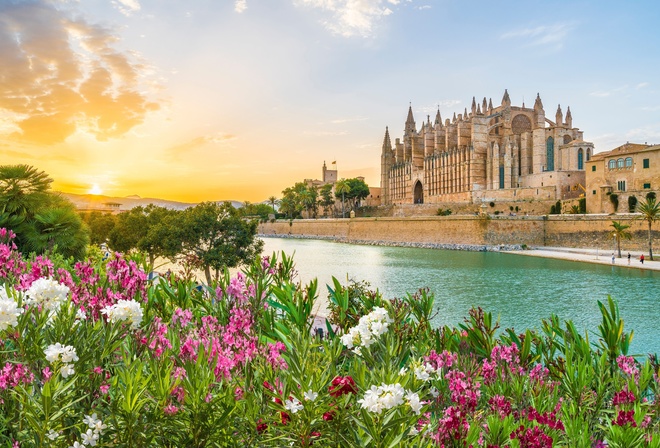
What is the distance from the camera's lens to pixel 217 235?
2211cm

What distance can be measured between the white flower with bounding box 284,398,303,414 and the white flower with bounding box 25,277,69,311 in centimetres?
172

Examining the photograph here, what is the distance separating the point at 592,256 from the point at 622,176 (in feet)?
34.8

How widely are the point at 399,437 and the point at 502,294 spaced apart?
2032 centimetres

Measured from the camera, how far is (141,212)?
30.6 meters

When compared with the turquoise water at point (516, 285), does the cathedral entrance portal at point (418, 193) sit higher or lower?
higher

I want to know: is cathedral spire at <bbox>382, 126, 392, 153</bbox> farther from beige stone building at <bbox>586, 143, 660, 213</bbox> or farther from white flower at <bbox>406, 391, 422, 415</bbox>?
white flower at <bbox>406, 391, 422, 415</bbox>

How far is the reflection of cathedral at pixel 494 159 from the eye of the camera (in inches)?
2141

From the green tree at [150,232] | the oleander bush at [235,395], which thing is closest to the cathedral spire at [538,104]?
the green tree at [150,232]

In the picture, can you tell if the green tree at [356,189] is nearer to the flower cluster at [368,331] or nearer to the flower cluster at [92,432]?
the flower cluster at [368,331]

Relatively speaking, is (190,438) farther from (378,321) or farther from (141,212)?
(141,212)

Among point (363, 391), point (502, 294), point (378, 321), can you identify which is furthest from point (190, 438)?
point (502, 294)

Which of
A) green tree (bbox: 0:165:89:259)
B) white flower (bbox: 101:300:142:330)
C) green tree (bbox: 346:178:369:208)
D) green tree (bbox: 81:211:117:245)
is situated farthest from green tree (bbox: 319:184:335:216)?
white flower (bbox: 101:300:142:330)

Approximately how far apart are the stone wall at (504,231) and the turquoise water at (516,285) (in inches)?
261

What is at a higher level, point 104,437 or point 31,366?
point 31,366
